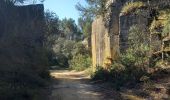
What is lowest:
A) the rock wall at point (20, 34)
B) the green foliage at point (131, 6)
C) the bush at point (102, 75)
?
the bush at point (102, 75)

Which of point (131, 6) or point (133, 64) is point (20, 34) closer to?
point (133, 64)

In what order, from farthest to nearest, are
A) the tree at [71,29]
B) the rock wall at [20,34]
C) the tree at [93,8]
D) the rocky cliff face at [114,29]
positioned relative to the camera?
the tree at [71,29]
the tree at [93,8]
the rocky cliff face at [114,29]
the rock wall at [20,34]

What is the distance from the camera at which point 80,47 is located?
46.9 meters

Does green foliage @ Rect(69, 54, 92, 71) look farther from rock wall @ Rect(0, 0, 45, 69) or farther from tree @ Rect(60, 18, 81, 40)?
tree @ Rect(60, 18, 81, 40)

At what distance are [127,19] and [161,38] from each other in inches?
135

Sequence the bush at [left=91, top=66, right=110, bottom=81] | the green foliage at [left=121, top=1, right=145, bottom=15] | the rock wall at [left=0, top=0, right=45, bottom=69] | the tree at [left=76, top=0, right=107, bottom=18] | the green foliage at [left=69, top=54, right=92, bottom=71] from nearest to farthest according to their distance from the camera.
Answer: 1. the rock wall at [left=0, top=0, right=45, bottom=69]
2. the bush at [left=91, top=66, right=110, bottom=81]
3. the green foliage at [left=121, top=1, right=145, bottom=15]
4. the tree at [left=76, top=0, right=107, bottom=18]
5. the green foliage at [left=69, top=54, right=92, bottom=71]

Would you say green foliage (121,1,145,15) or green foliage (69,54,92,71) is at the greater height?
green foliage (121,1,145,15)

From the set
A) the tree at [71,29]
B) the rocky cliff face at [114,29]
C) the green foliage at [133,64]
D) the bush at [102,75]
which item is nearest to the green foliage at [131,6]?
the rocky cliff face at [114,29]

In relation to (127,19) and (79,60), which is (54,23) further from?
(127,19)

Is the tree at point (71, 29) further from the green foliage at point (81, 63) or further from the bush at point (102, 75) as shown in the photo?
the bush at point (102, 75)

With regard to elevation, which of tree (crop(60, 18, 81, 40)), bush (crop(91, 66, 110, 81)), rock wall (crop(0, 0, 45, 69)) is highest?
tree (crop(60, 18, 81, 40))

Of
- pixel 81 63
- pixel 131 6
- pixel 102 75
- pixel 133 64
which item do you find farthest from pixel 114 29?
pixel 81 63

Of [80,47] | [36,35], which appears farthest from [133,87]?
[80,47]

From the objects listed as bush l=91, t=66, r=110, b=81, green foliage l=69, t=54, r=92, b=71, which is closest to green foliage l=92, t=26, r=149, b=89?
bush l=91, t=66, r=110, b=81
